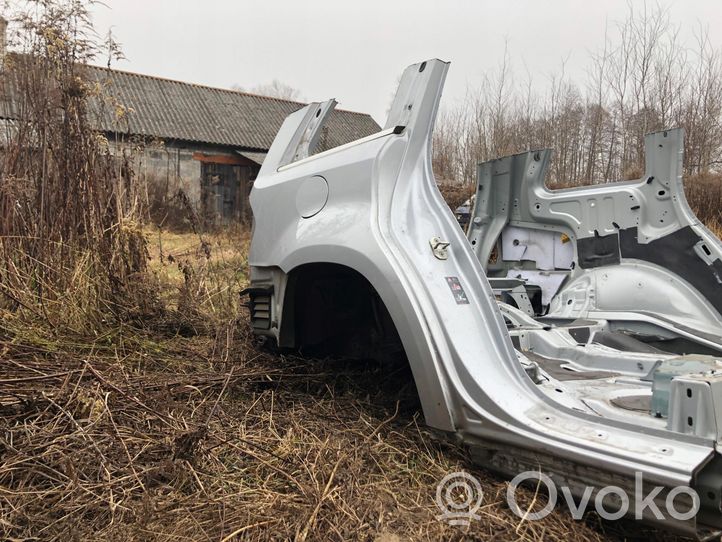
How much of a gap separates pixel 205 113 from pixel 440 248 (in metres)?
22.5

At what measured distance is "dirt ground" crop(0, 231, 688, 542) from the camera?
1743 millimetres

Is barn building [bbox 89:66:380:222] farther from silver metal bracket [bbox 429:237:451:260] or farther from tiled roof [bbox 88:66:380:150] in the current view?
silver metal bracket [bbox 429:237:451:260]

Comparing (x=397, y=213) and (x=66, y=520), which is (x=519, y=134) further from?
(x=66, y=520)

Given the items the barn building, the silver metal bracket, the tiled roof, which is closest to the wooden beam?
the barn building

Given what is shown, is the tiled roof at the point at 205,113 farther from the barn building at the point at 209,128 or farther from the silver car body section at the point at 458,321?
the silver car body section at the point at 458,321

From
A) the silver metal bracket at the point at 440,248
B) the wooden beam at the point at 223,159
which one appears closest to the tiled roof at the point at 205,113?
the wooden beam at the point at 223,159

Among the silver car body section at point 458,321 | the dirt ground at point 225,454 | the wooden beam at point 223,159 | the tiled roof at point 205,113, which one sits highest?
the tiled roof at point 205,113

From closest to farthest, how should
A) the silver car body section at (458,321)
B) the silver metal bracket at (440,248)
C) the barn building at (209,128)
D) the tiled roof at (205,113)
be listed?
1. the silver car body section at (458,321)
2. the silver metal bracket at (440,248)
3. the barn building at (209,128)
4. the tiled roof at (205,113)

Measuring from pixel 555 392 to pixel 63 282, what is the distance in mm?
3072

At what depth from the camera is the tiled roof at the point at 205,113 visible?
68.1ft
